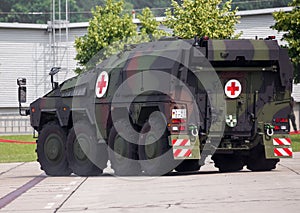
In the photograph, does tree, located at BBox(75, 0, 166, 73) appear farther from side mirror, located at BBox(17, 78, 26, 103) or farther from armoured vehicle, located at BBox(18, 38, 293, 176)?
armoured vehicle, located at BBox(18, 38, 293, 176)

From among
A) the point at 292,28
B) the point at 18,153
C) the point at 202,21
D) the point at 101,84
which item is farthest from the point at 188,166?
the point at 202,21

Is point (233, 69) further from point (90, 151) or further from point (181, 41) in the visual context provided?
point (90, 151)

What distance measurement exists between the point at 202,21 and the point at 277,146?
2843 centimetres

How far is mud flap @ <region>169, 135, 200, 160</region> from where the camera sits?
64.4 ft

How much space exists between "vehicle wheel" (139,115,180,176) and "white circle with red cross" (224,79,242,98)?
1632 mm

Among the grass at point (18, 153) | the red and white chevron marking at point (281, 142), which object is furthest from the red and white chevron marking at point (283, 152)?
the grass at point (18, 153)

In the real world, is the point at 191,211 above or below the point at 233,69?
below

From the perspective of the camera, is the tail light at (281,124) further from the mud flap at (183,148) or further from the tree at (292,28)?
the tree at (292,28)

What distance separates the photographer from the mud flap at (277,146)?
20.4 meters

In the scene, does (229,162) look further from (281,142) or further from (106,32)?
(106,32)

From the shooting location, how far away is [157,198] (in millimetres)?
14766

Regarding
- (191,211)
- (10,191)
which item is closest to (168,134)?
(10,191)

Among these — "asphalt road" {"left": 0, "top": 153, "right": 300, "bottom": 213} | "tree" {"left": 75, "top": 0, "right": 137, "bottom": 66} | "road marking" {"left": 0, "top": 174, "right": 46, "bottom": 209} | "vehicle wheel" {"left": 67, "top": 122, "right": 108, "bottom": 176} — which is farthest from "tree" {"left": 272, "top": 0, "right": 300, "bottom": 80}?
"road marking" {"left": 0, "top": 174, "right": 46, "bottom": 209}

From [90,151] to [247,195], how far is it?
24.5ft
